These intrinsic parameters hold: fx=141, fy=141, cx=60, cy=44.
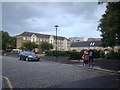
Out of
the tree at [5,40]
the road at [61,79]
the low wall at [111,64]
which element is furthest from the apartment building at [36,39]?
the road at [61,79]

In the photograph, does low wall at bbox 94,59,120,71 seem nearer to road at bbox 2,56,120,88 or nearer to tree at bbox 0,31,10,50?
road at bbox 2,56,120,88

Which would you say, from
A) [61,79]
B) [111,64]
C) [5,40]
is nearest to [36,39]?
[5,40]

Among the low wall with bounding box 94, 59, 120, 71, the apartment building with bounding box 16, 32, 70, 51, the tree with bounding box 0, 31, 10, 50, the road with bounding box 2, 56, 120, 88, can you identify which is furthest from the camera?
the apartment building with bounding box 16, 32, 70, 51

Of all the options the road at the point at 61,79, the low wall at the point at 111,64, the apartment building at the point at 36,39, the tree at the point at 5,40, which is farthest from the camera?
the apartment building at the point at 36,39

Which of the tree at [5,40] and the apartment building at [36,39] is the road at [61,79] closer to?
the tree at [5,40]

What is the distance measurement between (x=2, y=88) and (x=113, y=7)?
10.3m

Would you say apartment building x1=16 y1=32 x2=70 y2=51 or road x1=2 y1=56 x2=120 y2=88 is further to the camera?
apartment building x1=16 y1=32 x2=70 y2=51

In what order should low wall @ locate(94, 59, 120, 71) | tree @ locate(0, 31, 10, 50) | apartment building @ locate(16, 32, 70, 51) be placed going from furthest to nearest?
apartment building @ locate(16, 32, 70, 51)
tree @ locate(0, 31, 10, 50)
low wall @ locate(94, 59, 120, 71)

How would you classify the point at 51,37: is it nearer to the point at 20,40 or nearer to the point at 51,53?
the point at 20,40

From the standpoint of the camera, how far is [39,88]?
241 inches

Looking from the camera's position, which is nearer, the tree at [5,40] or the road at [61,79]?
the road at [61,79]

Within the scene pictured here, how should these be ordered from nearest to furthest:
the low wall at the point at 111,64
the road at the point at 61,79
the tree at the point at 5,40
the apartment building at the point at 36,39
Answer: the road at the point at 61,79 < the low wall at the point at 111,64 < the tree at the point at 5,40 < the apartment building at the point at 36,39

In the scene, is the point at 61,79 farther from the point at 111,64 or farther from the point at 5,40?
the point at 5,40

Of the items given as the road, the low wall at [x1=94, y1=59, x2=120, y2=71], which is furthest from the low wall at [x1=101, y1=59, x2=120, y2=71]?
Result: the road
